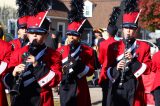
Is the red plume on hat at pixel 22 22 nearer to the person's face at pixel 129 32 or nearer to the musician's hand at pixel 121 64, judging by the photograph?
the person's face at pixel 129 32

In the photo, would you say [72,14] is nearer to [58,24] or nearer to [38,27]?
[38,27]

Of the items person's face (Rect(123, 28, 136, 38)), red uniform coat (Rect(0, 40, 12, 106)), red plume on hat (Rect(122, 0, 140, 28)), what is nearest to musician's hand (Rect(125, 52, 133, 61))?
person's face (Rect(123, 28, 136, 38))

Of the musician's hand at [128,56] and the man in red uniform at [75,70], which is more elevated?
the musician's hand at [128,56]

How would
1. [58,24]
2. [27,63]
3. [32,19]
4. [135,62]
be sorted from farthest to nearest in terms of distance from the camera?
[58,24]
[135,62]
[32,19]
[27,63]

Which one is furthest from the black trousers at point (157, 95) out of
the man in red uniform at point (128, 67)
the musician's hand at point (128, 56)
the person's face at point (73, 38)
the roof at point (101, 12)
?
the roof at point (101, 12)

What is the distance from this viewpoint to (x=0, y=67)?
6457 millimetres

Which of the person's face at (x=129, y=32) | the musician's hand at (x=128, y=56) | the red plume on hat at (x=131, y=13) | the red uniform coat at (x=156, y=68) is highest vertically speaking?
the red plume on hat at (x=131, y=13)

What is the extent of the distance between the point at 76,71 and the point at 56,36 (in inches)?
268

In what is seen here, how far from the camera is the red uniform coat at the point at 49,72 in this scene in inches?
244

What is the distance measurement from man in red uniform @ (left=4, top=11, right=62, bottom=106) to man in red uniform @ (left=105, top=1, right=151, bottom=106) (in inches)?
51.7

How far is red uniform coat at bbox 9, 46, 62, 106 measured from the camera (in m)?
6.19

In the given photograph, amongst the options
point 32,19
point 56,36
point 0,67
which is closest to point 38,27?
point 32,19

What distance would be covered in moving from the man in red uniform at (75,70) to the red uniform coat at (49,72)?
A: 1.76m

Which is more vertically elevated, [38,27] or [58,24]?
[38,27]
